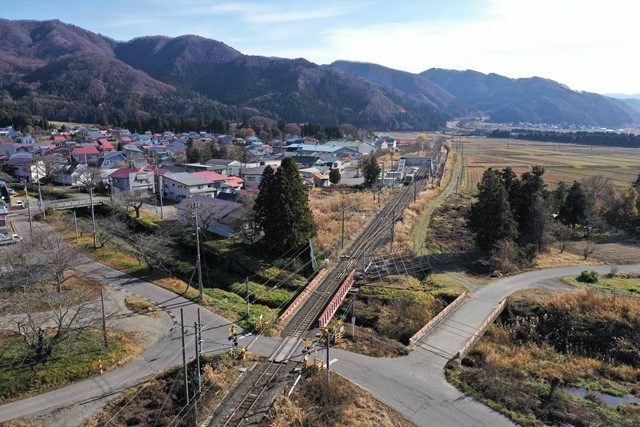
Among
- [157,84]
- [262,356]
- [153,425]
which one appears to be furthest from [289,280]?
[157,84]

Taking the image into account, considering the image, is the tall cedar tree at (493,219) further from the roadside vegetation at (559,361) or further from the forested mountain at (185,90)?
the forested mountain at (185,90)

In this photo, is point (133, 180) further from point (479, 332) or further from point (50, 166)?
point (479, 332)

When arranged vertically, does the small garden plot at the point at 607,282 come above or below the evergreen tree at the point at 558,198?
below

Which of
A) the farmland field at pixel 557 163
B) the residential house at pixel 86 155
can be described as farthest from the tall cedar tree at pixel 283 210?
the farmland field at pixel 557 163

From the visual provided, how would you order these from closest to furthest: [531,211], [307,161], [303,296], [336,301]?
[336,301]
[303,296]
[531,211]
[307,161]

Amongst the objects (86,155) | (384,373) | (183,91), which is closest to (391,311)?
(384,373)

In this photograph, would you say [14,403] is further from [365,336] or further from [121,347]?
[365,336]
